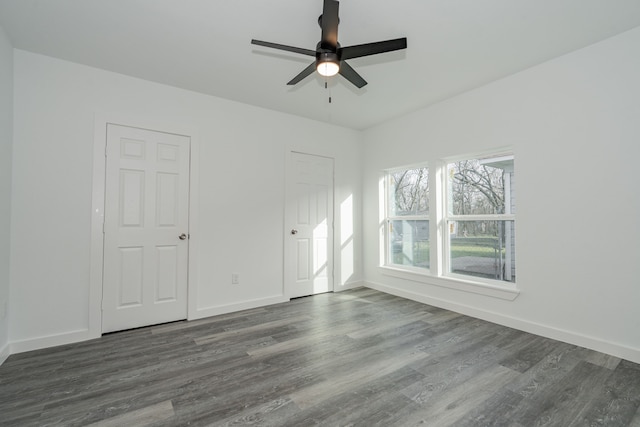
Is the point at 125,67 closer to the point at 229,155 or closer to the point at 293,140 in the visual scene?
the point at 229,155

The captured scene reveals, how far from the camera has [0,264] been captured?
234 centimetres

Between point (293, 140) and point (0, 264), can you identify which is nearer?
point (0, 264)

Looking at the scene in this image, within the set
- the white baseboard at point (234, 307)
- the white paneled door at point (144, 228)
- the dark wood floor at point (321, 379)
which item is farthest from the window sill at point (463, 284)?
the white paneled door at point (144, 228)

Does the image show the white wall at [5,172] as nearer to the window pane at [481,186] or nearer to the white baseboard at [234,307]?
the white baseboard at [234,307]

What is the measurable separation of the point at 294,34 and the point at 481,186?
271 cm

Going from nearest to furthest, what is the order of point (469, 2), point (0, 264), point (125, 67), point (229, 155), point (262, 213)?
1. point (469, 2)
2. point (0, 264)
3. point (125, 67)
4. point (229, 155)
5. point (262, 213)

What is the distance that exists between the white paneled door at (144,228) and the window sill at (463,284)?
9.62 ft

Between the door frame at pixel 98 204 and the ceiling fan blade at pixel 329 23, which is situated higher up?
the ceiling fan blade at pixel 329 23

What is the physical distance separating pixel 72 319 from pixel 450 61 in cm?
440

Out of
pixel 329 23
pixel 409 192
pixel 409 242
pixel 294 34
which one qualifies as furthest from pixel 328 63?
pixel 409 242

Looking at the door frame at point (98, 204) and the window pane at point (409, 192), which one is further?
the window pane at point (409, 192)

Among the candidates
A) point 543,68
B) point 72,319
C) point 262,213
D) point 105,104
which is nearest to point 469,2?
point 543,68

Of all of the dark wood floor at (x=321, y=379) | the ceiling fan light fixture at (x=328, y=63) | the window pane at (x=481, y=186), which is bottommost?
the dark wood floor at (x=321, y=379)

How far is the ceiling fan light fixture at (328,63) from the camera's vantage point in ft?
6.63
